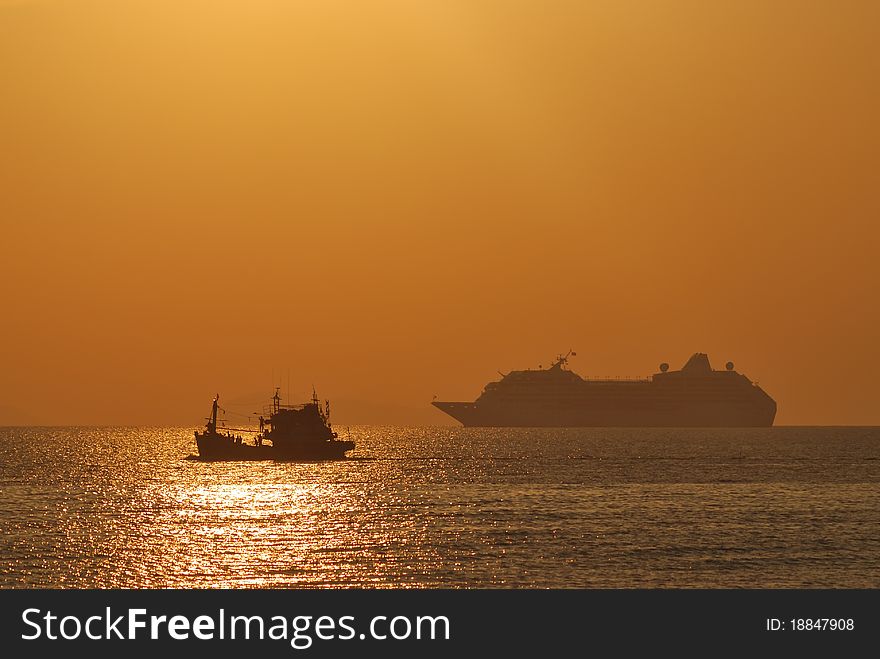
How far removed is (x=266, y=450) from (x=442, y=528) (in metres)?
81.6

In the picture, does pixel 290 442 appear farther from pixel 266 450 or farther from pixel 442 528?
pixel 442 528

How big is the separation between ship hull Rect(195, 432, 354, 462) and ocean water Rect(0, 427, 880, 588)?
13.0m

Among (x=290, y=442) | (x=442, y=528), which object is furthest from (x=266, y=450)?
(x=442, y=528)

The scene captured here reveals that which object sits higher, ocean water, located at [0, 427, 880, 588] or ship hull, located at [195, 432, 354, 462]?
ship hull, located at [195, 432, 354, 462]

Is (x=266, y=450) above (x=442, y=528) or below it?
above

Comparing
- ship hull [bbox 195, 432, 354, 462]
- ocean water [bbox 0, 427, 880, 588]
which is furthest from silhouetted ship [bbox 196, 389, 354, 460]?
ocean water [bbox 0, 427, 880, 588]

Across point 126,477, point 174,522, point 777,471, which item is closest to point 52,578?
point 174,522

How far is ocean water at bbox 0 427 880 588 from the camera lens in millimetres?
53656

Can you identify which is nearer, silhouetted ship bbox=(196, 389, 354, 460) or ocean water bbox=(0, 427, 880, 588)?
ocean water bbox=(0, 427, 880, 588)

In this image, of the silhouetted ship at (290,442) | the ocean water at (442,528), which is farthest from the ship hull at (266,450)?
the ocean water at (442,528)

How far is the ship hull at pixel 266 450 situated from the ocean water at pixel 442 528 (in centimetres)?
1298

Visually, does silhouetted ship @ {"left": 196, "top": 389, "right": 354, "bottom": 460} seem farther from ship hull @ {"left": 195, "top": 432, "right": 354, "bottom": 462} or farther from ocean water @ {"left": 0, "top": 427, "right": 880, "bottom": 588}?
ocean water @ {"left": 0, "top": 427, "right": 880, "bottom": 588}

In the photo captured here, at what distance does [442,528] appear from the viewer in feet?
235
